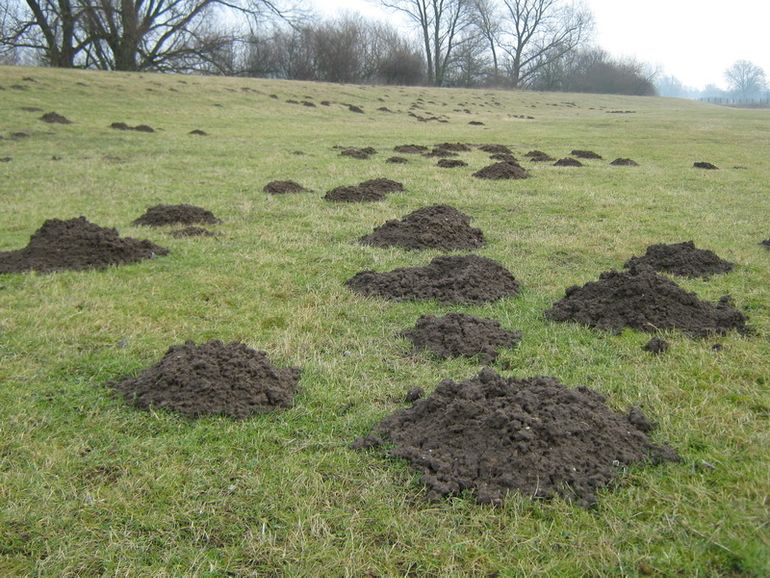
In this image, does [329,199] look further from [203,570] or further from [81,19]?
[81,19]

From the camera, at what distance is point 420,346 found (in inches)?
196

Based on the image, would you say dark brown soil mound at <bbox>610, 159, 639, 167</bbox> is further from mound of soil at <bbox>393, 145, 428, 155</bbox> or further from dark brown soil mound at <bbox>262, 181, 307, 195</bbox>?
dark brown soil mound at <bbox>262, 181, 307, 195</bbox>

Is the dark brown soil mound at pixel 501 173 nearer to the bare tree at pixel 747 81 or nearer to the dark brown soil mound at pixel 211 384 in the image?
the dark brown soil mound at pixel 211 384

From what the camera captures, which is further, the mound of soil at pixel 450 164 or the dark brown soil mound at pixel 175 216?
the mound of soil at pixel 450 164

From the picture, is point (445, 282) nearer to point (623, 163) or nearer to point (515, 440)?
point (515, 440)

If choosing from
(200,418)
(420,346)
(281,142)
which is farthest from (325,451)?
(281,142)

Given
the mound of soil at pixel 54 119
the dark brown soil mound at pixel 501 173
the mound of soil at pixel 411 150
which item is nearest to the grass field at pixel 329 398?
the dark brown soil mound at pixel 501 173

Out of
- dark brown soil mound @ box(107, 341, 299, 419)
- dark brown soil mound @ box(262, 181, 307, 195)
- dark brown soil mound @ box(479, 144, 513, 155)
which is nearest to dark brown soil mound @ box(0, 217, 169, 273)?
dark brown soil mound @ box(107, 341, 299, 419)

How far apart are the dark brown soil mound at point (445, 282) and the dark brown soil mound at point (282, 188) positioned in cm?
547

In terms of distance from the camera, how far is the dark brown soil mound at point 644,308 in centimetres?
529

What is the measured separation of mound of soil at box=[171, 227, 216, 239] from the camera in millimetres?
8547

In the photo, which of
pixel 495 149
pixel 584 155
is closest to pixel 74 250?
pixel 495 149

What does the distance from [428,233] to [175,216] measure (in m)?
3.99

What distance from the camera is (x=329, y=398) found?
418 cm
